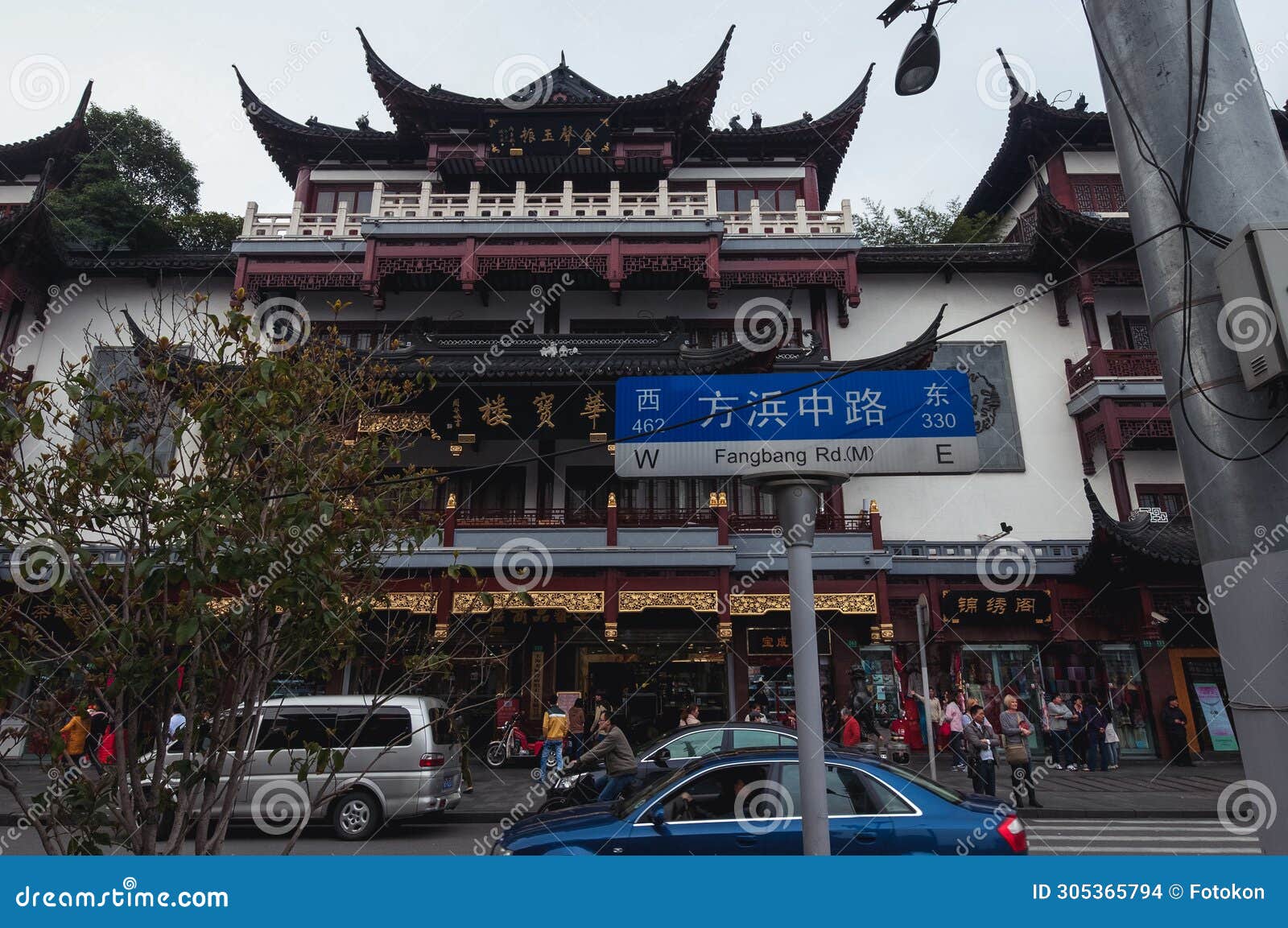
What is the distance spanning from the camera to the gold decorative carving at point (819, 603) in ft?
51.8

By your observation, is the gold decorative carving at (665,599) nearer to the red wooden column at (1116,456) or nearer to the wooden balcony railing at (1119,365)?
the red wooden column at (1116,456)

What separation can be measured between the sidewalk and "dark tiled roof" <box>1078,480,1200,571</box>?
13.8 feet

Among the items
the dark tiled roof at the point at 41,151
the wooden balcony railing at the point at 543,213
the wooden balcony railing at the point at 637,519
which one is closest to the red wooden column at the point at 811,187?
the wooden balcony railing at the point at 543,213

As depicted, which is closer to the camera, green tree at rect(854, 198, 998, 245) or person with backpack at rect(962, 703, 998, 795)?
person with backpack at rect(962, 703, 998, 795)

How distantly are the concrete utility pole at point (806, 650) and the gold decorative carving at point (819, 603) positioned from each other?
12.7 metres

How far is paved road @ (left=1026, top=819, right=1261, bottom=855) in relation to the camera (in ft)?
27.4

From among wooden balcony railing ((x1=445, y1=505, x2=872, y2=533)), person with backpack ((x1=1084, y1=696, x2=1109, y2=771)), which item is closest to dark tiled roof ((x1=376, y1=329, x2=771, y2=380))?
wooden balcony railing ((x1=445, y1=505, x2=872, y2=533))

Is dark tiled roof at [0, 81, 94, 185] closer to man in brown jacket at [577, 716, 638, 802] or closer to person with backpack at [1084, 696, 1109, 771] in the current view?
man in brown jacket at [577, 716, 638, 802]

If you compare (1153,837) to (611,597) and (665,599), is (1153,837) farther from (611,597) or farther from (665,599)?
(611,597)

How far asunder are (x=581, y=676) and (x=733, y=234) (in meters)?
12.2

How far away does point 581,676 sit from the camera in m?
17.1

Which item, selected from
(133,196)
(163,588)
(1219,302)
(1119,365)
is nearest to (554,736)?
(163,588)

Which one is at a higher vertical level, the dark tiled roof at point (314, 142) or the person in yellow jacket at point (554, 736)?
the dark tiled roof at point (314, 142)

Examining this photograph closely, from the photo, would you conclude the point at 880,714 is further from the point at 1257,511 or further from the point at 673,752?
the point at 1257,511
